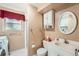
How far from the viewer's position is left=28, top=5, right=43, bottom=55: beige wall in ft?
4.86

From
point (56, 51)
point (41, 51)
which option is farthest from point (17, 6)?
point (56, 51)

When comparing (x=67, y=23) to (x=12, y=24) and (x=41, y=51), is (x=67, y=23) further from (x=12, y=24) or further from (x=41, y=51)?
(x=12, y=24)

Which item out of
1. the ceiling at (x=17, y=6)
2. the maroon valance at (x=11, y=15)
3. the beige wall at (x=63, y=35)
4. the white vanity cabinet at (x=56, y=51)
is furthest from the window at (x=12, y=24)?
the white vanity cabinet at (x=56, y=51)

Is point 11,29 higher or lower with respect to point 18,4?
lower

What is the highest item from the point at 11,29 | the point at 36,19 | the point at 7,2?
the point at 7,2

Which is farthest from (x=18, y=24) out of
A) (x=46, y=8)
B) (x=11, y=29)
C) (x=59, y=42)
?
(x=59, y=42)

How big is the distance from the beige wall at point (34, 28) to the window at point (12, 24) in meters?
0.16

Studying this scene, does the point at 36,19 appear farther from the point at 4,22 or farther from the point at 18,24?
the point at 4,22

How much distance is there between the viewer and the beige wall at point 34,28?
148 centimetres

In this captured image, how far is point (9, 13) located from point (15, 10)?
9cm

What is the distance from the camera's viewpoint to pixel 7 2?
1.45 meters

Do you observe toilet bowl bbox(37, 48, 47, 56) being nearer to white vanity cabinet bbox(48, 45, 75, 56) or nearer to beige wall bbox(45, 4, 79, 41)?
white vanity cabinet bbox(48, 45, 75, 56)

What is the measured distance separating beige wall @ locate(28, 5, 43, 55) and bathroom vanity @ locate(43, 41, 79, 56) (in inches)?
4.1

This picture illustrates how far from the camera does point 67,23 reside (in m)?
1.43
